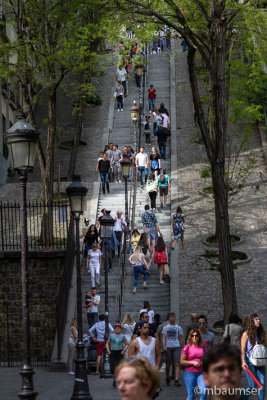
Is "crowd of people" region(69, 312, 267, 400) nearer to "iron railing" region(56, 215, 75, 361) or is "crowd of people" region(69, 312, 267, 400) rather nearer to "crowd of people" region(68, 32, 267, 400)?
"crowd of people" region(68, 32, 267, 400)

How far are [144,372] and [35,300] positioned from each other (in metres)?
18.9

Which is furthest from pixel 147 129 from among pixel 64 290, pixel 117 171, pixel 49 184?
pixel 64 290

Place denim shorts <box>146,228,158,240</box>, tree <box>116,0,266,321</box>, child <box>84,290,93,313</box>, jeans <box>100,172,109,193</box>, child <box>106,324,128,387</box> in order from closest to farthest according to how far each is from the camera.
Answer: child <box>106,324,128,387</box>, tree <box>116,0,266,321</box>, child <box>84,290,93,313</box>, denim shorts <box>146,228,158,240</box>, jeans <box>100,172,109,193</box>

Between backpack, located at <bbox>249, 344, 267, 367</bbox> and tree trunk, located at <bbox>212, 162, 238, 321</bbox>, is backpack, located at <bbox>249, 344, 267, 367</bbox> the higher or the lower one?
the lower one

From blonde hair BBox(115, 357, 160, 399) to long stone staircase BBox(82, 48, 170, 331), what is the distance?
17129 mm

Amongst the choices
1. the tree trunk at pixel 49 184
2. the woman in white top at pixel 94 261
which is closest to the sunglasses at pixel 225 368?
the woman in white top at pixel 94 261

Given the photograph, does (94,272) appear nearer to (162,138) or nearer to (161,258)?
(161,258)

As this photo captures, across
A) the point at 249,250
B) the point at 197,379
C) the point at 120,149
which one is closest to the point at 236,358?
the point at 197,379

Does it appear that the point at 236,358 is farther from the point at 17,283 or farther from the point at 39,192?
the point at 39,192

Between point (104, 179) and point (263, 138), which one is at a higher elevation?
point (263, 138)

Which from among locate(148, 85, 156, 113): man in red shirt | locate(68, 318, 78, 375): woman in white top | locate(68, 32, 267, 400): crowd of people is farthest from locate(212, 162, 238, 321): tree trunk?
locate(148, 85, 156, 113): man in red shirt

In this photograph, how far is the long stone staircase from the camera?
2344 centimetres

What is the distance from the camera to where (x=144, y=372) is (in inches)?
213

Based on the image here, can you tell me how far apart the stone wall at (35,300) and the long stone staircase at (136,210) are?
38.0 inches
